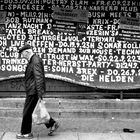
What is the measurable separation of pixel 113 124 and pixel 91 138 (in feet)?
3.84

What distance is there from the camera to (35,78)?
7.41m

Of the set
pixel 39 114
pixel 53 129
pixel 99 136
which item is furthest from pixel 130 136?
pixel 39 114

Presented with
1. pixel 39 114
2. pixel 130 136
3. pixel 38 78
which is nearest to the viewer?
pixel 38 78

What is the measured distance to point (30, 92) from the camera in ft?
24.5

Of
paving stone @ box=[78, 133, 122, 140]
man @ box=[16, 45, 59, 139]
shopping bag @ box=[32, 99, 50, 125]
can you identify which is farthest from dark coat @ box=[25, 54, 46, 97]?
paving stone @ box=[78, 133, 122, 140]

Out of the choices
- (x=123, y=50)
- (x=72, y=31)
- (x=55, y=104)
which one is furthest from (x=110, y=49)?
(x=55, y=104)

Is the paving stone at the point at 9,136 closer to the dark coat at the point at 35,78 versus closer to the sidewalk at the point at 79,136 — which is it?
the sidewalk at the point at 79,136

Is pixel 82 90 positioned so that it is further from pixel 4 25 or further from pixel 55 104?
pixel 4 25

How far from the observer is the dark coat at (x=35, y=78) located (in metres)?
7.39

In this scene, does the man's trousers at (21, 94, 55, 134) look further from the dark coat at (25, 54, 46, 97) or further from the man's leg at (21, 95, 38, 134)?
the dark coat at (25, 54, 46, 97)

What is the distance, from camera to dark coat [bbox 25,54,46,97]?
7391mm

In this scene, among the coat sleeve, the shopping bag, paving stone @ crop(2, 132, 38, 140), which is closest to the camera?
the coat sleeve

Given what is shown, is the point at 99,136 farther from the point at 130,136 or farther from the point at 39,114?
the point at 39,114

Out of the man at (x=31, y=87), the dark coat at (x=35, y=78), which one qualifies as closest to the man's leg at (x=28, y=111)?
the man at (x=31, y=87)
